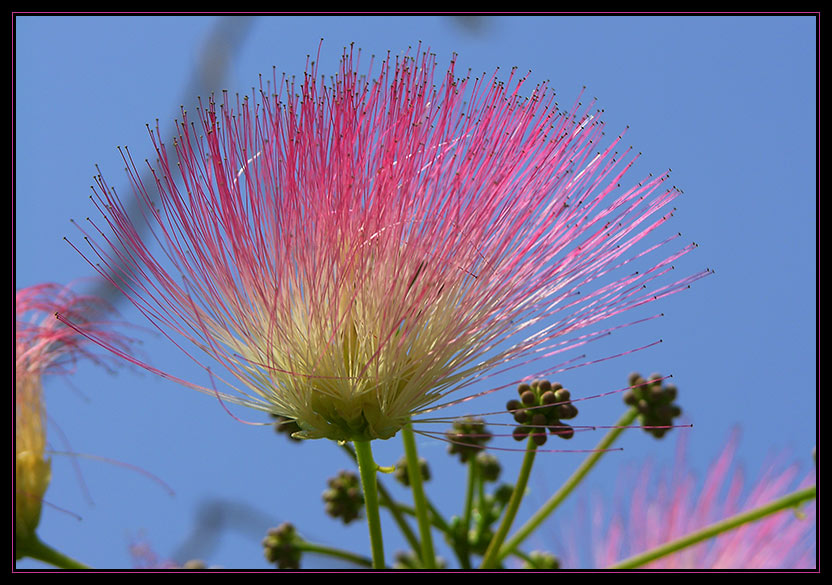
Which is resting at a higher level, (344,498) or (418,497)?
(418,497)

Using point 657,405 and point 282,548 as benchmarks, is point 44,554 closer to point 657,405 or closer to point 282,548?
point 282,548

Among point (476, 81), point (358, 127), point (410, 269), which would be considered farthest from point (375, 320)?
point (476, 81)

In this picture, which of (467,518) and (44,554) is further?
(467,518)

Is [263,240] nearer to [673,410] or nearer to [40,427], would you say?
[40,427]

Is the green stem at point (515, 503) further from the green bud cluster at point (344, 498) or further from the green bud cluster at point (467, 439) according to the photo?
the green bud cluster at point (344, 498)

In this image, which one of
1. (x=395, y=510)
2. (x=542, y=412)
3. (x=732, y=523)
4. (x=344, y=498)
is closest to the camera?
(x=542, y=412)

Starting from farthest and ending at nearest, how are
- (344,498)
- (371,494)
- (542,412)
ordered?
(344,498) → (542,412) → (371,494)

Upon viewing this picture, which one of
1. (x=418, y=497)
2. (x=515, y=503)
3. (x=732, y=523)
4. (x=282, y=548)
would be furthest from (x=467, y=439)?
(x=732, y=523)
